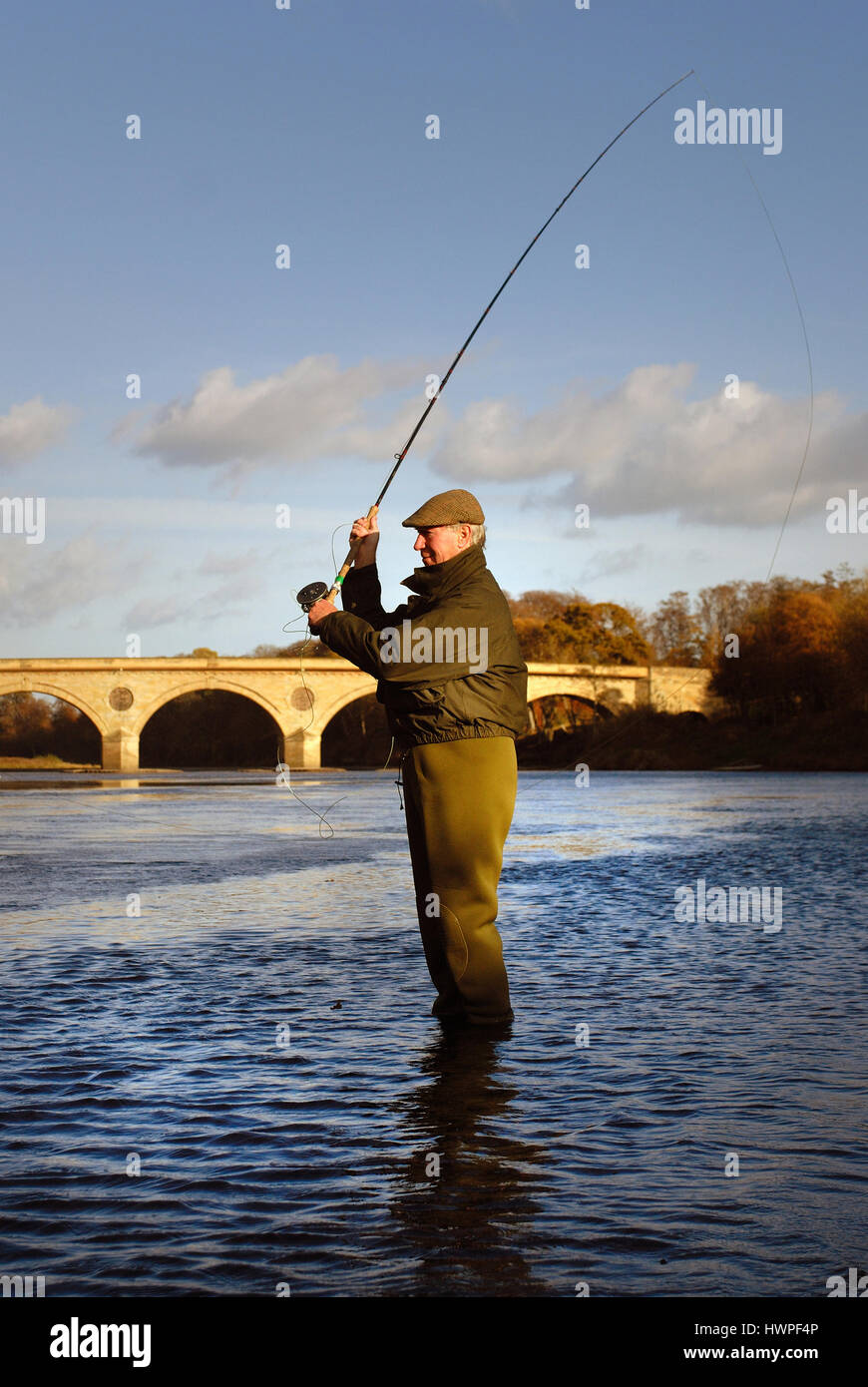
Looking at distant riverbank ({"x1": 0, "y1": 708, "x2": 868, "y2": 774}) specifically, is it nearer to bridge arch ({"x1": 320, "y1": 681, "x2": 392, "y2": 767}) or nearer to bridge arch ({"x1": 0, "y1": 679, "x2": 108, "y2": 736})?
bridge arch ({"x1": 0, "y1": 679, "x2": 108, "y2": 736})

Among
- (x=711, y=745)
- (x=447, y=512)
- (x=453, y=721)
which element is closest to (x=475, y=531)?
(x=447, y=512)

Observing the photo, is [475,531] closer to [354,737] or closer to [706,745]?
[706,745]

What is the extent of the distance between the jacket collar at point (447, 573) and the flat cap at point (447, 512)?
0.41 ft

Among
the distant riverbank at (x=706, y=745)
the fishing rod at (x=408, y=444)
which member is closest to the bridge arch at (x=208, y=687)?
the distant riverbank at (x=706, y=745)

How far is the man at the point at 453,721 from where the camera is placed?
16.5ft

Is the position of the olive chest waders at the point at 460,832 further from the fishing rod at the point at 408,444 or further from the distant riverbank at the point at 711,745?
the distant riverbank at the point at 711,745

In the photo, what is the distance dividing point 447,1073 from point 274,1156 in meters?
1.06

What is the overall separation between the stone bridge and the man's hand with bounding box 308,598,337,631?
70517 millimetres

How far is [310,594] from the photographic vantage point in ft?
17.8

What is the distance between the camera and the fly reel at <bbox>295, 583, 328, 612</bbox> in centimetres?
537

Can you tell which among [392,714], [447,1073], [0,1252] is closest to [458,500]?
[392,714]

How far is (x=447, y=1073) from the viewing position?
15.8 ft

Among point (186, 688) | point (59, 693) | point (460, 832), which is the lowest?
point (460, 832)

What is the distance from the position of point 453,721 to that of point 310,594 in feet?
2.70
